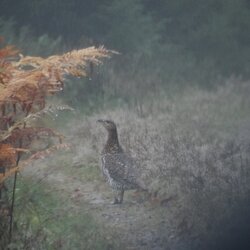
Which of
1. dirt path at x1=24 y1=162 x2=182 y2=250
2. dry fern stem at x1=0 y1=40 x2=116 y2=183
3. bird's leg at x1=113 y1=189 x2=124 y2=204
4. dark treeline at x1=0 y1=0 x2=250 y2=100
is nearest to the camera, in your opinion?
dry fern stem at x1=0 y1=40 x2=116 y2=183

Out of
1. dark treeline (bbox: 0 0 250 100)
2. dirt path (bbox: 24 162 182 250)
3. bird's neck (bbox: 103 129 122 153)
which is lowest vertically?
dirt path (bbox: 24 162 182 250)

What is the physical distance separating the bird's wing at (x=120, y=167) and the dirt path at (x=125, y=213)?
0.37 metres

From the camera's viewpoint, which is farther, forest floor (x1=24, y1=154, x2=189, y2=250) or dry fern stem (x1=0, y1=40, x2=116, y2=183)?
forest floor (x1=24, y1=154, x2=189, y2=250)

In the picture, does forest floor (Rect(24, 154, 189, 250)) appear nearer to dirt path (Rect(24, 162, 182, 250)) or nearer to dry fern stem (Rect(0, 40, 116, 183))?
dirt path (Rect(24, 162, 182, 250))

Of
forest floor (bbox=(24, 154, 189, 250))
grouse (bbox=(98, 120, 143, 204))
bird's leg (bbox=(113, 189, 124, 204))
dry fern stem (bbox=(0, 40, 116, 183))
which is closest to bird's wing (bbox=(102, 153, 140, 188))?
grouse (bbox=(98, 120, 143, 204))

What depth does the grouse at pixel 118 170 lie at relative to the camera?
8.05m

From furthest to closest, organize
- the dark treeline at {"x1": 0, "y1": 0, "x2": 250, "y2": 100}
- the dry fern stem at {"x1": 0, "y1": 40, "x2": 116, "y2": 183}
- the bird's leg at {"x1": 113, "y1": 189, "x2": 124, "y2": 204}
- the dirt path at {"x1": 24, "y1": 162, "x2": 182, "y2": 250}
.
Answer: the dark treeline at {"x1": 0, "y1": 0, "x2": 250, "y2": 100}, the bird's leg at {"x1": 113, "y1": 189, "x2": 124, "y2": 204}, the dirt path at {"x1": 24, "y1": 162, "x2": 182, "y2": 250}, the dry fern stem at {"x1": 0, "y1": 40, "x2": 116, "y2": 183}

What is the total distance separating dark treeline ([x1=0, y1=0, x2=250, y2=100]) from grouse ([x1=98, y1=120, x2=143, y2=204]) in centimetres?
772

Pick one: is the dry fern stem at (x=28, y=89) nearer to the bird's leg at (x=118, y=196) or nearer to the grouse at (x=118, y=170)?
the grouse at (x=118, y=170)

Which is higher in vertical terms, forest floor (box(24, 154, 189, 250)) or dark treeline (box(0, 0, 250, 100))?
dark treeline (box(0, 0, 250, 100))

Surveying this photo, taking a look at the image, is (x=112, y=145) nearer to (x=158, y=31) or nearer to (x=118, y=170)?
(x=118, y=170)

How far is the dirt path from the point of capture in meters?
7.18

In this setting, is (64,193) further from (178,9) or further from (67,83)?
(178,9)

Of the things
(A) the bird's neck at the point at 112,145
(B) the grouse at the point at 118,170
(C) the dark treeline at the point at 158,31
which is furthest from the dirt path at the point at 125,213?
(C) the dark treeline at the point at 158,31
